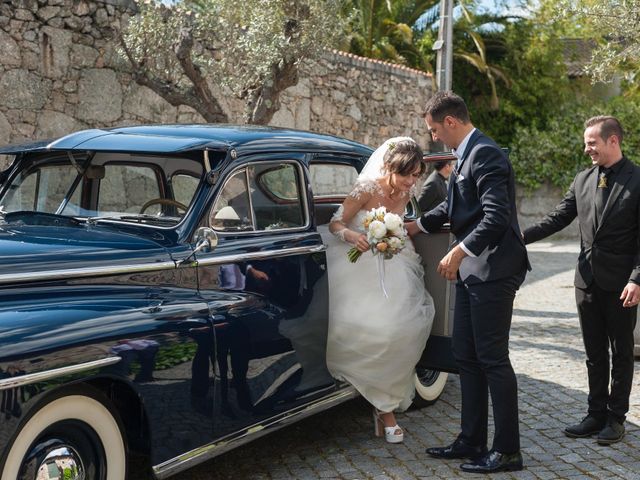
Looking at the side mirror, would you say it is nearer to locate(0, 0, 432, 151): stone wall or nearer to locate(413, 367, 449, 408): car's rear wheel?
locate(413, 367, 449, 408): car's rear wheel

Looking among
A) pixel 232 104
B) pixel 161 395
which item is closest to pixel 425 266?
pixel 161 395

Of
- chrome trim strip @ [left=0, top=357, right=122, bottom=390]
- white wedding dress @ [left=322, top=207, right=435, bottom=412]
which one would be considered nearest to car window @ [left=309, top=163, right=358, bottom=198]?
white wedding dress @ [left=322, top=207, right=435, bottom=412]

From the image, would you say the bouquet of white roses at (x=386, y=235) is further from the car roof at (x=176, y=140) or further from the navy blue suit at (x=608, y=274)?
the navy blue suit at (x=608, y=274)

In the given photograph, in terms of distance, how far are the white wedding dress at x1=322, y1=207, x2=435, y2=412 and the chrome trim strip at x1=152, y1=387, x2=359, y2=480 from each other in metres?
0.19

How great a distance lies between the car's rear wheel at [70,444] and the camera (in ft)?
10.5

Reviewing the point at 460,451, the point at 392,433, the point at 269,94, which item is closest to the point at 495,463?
the point at 460,451

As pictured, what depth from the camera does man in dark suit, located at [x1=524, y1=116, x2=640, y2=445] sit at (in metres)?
5.00

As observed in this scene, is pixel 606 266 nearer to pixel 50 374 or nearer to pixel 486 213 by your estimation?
pixel 486 213

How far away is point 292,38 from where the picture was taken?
9.73 metres

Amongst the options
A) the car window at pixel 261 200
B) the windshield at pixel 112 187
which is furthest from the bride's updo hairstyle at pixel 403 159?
the windshield at pixel 112 187

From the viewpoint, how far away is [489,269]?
4488 mm

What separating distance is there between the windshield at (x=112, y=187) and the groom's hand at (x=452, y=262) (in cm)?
138

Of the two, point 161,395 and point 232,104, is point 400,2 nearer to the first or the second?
point 232,104

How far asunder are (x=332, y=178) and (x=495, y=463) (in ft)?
7.02
